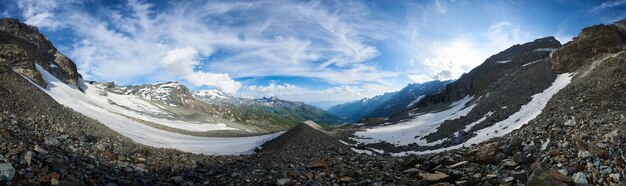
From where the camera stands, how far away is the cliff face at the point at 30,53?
2766 inches

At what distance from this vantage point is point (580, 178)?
11992 millimetres

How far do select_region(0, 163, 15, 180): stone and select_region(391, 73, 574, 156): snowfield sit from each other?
3235 cm

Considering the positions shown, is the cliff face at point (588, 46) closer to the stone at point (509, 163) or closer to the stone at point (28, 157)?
the stone at point (509, 163)

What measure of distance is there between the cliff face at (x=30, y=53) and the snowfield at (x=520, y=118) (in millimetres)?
78941

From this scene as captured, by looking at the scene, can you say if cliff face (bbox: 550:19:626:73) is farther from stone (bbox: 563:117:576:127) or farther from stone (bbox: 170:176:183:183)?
stone (bbox: 170:176:183:183)

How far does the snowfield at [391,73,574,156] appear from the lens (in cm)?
3344

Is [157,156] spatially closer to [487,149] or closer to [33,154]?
[33,154]

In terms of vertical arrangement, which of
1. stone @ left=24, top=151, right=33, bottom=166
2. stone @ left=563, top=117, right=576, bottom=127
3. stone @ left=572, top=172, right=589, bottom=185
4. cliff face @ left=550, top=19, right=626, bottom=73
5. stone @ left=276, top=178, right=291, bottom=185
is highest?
cliff face @ left=550, top=19, right=626, bottom=73

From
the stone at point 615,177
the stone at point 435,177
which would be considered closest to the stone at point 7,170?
the stone at point 435,177

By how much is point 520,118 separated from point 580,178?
28656 millimetres

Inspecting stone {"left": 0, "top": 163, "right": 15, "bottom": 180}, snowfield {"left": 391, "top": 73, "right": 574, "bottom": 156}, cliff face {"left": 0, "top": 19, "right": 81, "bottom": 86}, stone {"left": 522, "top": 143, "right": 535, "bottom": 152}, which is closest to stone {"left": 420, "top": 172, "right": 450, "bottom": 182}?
stone {"left": 522, "top": 143, "right": 535, "bottom": 152}

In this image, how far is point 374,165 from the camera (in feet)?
69.6

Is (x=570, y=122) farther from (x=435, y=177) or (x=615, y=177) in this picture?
(x=435, y=177)

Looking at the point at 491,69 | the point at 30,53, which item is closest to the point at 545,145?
the point at 30,53
